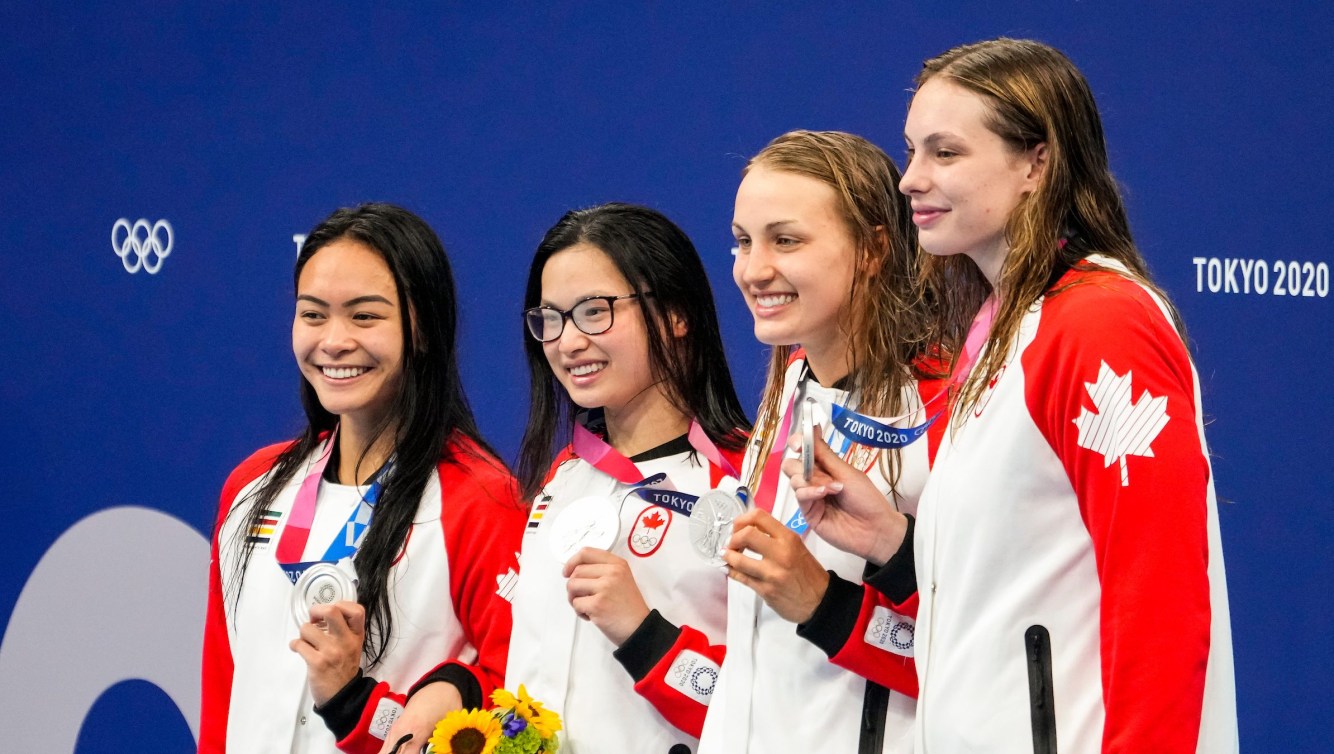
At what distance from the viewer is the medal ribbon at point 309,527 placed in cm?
263

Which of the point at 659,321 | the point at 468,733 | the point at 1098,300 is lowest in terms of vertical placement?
the point at 468,733

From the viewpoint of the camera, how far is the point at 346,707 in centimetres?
248

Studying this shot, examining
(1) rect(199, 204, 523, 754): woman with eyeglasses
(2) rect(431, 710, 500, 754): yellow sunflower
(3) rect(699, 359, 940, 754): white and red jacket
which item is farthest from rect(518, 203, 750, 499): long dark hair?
(2) rect(431, 710, 500, 754): yellow sunflower

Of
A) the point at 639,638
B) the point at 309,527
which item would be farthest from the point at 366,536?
the point at 639,638

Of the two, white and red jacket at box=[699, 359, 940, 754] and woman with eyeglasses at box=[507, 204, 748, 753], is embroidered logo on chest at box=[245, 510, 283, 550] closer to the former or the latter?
woman with eyeglasses at box=[507, 204, 748, 753]

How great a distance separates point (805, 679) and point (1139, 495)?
2.16ft

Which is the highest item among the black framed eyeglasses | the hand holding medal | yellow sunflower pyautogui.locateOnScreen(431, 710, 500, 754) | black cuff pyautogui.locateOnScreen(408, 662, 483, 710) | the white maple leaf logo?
the black framed eyeglasses

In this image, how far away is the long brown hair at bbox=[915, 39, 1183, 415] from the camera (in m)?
1.86

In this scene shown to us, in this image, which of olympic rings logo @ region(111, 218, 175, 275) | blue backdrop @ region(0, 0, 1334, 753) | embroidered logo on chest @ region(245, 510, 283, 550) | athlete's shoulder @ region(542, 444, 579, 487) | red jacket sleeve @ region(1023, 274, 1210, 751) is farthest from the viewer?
olympic rings logo @ region(111, 218, 175, 275)

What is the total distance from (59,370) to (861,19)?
2683 millimetres

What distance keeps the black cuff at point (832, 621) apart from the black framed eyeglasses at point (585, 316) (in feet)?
2.21

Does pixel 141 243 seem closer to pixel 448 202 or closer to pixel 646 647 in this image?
pixel 448 202

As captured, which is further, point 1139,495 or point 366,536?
point 366,536

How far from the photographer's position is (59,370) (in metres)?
4.62
